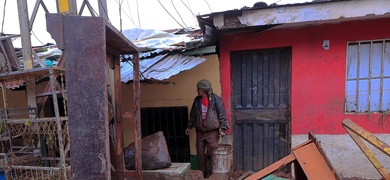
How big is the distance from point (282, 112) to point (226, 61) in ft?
5.00

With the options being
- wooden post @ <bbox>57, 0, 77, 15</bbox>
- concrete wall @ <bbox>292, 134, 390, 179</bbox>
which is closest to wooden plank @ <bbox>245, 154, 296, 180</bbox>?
concrete wall @ <bbox>292, 134, 390, 179</bbox>

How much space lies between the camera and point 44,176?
2732 mm

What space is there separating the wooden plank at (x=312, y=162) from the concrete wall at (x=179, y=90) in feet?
8.27

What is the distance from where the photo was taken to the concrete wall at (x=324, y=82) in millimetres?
4273

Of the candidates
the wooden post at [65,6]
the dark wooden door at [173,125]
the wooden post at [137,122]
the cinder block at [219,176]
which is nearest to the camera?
the wooden post at [137,122]

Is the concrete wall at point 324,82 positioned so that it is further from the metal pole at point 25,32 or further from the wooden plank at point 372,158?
the metal pole at point 25,32

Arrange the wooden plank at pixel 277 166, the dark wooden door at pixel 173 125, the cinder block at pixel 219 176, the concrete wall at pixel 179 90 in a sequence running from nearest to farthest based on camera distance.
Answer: the wooden plank at pixel 277 166, the cinder block at pixel 219 176, the concrete wall at pixel 179 90, the dark wooden door at pixel 173 125

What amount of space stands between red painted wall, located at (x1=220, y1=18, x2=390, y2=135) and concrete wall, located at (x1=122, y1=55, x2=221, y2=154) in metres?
0.79

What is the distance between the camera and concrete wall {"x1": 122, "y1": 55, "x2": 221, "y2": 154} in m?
4.84

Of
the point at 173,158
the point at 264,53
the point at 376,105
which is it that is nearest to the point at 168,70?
the point at 264,53

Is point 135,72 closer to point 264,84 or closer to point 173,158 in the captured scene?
point 264,84

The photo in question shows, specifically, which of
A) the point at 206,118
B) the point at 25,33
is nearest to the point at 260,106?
the point at 206,118

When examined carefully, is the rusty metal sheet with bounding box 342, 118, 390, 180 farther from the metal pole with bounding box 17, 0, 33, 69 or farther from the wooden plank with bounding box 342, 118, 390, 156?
the metal pole with bounding box 17, 0, 33, 69

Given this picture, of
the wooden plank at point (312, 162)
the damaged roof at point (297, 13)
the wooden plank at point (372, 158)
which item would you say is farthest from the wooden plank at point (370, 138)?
the damaged roof at point (297, 13)
